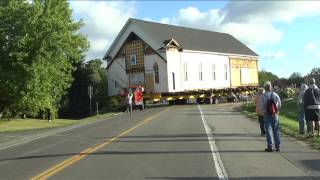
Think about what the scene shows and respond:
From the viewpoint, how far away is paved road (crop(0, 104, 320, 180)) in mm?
12375

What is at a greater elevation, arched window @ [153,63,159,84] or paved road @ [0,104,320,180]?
arched window @ [153,63,159,84]

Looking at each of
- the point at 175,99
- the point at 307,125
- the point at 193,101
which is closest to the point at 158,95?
the point at 175,99

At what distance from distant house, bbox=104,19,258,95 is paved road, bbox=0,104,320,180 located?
116 ft

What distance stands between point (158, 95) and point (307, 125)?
112 ft

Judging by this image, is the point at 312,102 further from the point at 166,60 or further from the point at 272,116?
the point at 166,60

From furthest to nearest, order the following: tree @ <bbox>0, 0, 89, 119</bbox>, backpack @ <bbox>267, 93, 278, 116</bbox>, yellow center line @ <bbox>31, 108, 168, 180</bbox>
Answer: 1. tree @ <bbox>0, 0, 89, 119</bbox>
2. backpack @ <bbox>267, 93, 278, 116</bbox>
3. yellow center line @ <bbox>31, 108, 168, 180</bbox>

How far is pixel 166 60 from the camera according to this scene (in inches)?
2242

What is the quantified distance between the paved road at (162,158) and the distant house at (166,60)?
35.4 meters

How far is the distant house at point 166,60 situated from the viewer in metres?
57.5

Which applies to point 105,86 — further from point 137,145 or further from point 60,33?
point 137,145

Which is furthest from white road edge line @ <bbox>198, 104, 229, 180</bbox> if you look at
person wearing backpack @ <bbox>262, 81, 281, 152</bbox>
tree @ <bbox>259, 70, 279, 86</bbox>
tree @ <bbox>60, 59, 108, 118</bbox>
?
tree @ <bbox>259, 70, 279, 86</bbox>

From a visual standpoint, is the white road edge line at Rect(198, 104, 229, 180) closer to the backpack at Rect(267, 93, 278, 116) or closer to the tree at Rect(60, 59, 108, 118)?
the backpack at Rect(267, 93, 278, 116)

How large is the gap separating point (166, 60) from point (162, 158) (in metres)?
42.3

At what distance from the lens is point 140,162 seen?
1425 centimetres
